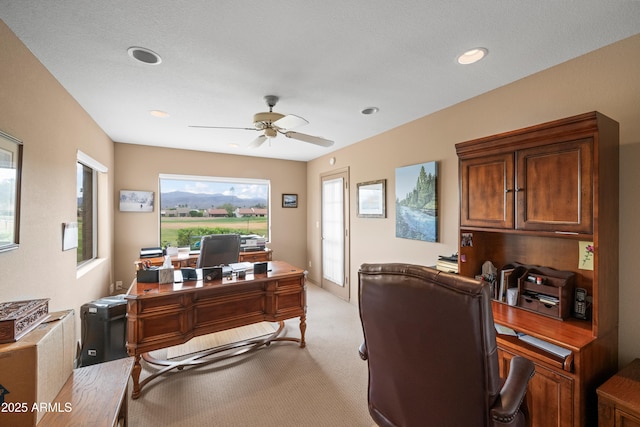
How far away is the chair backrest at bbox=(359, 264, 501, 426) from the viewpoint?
968 millimetres

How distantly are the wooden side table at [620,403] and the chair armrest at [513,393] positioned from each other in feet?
1.92

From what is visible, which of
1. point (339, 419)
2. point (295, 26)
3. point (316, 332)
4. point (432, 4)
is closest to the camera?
point (432, 4)

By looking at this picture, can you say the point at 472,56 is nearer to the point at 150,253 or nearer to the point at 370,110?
the point at 370,110

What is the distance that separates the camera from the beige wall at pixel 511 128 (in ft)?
5.52

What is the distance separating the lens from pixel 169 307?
220 centimetres

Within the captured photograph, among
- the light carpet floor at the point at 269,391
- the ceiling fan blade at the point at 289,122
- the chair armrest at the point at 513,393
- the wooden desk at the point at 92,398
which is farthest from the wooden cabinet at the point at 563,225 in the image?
the wooden desk at the point at 92,398

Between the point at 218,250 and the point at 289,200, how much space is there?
288 cm

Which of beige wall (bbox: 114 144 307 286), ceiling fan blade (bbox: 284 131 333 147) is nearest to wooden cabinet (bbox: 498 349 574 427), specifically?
ceiling fan blade (bbox: 284 131 333 147)

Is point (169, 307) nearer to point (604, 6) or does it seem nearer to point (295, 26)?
point (295, 26)

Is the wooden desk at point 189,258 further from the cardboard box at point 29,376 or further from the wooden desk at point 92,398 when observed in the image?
the cardboard box at point 29,376

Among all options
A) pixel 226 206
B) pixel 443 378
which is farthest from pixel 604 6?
pixel 226 206

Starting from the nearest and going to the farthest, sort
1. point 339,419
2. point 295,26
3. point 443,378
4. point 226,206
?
1. point 443,378
2. point 295,26
3. point 339,419
4. point 226,206

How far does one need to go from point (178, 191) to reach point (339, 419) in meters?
4.42

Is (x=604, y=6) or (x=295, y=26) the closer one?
(x=604, y=6)
